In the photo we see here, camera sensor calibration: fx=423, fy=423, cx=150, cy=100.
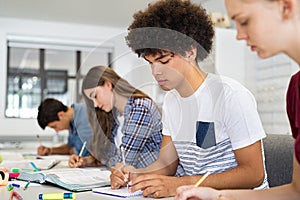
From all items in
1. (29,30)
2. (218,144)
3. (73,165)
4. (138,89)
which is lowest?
(73,165)

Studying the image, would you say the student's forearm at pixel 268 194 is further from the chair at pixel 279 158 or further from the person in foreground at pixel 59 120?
the person in foreground at pixel 59 120

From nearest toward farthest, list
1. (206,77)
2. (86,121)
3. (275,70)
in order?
(206,77)
(86,121)
(275,70)

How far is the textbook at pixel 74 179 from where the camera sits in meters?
1.32

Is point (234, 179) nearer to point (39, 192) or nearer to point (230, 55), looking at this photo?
point (39, 192)

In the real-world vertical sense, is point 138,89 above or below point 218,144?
above

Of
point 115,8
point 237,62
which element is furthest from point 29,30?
point 237,62

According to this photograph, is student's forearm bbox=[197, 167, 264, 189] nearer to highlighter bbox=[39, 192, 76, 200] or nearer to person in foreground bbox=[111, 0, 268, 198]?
person in foreground bbox=[111, 0, 268, 198]

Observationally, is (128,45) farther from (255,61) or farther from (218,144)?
(255,61)

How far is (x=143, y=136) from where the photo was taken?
1488mm

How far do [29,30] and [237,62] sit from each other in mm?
2040

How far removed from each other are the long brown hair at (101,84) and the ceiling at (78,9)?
1438 mm

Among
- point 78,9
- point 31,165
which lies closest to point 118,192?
point 31,165

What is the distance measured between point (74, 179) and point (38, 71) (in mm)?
3298

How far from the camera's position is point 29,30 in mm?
4051
